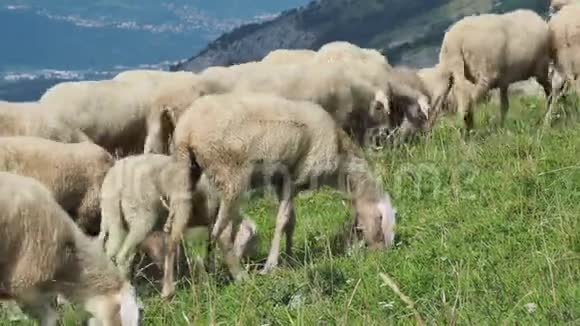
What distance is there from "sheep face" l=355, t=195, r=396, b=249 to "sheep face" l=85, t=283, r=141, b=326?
2.36m

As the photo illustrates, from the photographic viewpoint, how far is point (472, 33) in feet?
50.0

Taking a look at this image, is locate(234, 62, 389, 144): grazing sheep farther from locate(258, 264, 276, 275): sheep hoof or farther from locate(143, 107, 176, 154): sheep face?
locate(258, 264, 276, 275): sheep hoof

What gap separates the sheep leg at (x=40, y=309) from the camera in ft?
23.8

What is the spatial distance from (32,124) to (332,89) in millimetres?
3859

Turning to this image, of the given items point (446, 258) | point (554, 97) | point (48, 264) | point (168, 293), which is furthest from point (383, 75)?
point (48, 264)

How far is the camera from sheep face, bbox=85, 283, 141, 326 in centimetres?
739

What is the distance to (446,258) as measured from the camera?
290 inches

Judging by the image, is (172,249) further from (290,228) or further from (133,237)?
(290,228)

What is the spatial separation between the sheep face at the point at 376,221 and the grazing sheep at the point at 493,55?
5.37m

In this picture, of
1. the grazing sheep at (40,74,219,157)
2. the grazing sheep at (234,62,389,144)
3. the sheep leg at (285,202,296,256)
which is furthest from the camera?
the grazing sheep at (234,62,389,144)

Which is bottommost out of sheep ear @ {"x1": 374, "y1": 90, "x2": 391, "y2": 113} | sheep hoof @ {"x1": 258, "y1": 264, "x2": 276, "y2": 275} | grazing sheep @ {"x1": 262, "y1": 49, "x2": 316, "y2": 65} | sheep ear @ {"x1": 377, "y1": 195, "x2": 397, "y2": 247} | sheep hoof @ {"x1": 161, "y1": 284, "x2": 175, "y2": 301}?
sheep hoof @ {"x1": 258, "y1": 264, "x2": 276, "y2": 275}

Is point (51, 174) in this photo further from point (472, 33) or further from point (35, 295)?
point (472, 33)

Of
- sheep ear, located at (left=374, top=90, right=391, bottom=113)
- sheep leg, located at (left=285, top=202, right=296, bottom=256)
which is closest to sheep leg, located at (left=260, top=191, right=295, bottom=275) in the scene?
sheep leg, located at (left=285, top=202, right=296, bottom=256)

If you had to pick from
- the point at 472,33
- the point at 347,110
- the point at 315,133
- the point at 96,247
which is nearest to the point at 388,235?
the point at 315,133
